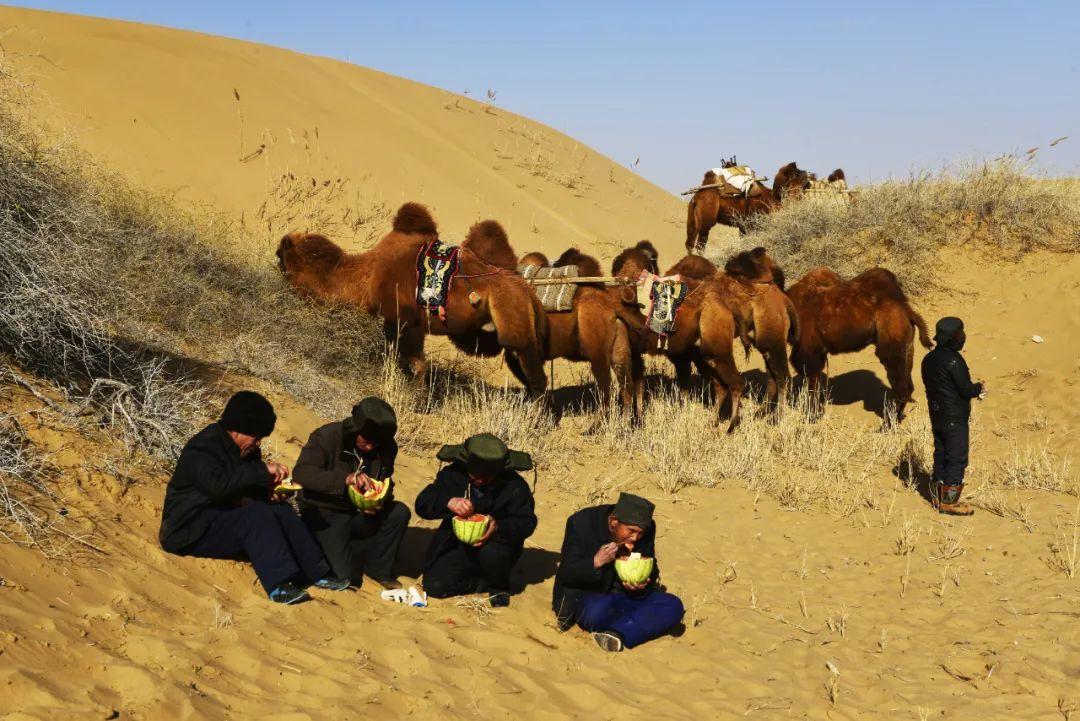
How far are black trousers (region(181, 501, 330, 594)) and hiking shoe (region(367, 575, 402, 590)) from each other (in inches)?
17.9

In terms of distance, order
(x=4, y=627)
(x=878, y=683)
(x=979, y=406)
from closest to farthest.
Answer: (x=4, y=627), (x=878, y=683), (x=979, y=406)

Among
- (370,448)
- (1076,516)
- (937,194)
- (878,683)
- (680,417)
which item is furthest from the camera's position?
(937,194)

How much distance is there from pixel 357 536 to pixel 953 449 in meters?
5.67

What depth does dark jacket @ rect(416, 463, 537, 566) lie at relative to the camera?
5.98 m

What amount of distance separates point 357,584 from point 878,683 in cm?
309

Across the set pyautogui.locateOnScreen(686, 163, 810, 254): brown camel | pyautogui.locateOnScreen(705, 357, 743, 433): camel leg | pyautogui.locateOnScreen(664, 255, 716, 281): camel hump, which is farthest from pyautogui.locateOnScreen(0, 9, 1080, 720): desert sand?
pyautogui.locateOnScreen(686, 163, 810, 254): brown camel

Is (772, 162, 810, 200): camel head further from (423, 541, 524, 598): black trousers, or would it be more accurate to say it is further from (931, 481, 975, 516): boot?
(423, 541, 524, 598): black trousers

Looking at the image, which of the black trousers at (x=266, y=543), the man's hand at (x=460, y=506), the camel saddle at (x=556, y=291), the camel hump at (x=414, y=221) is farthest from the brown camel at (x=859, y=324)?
the black trousers at (x=266, y=543)

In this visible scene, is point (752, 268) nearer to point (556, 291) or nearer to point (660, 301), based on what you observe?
point (660, 301)

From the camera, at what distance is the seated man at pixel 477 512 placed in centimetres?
596

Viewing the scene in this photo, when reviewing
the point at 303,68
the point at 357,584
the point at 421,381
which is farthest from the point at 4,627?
the point at 303,68

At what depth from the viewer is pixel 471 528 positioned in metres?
5.88

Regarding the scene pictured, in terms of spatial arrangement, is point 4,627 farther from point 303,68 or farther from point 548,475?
point 303,68

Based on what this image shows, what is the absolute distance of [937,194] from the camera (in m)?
16.3
